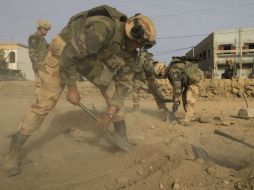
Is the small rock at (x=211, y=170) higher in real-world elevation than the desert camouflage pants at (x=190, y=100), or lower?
lower

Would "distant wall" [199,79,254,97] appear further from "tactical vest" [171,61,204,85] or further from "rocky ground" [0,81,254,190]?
"rocky ground" [0,81,254,190]

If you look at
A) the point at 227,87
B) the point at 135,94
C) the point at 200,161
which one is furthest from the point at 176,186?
the point at 227,87

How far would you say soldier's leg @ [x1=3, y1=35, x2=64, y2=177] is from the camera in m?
3.52

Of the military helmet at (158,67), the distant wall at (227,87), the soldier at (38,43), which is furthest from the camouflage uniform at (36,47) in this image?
the distant wall at (227,87)

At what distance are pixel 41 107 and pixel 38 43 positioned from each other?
10.4 feet

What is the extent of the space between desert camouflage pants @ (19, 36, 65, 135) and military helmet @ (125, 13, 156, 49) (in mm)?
795

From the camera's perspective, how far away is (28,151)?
4074mm

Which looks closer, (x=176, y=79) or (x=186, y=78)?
(x=176, y=79)

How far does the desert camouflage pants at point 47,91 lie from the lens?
3562 millimetres

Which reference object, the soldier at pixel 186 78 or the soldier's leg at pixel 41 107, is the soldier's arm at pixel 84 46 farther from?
the soldier at pixel 186 78

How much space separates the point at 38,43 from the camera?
6.45 meters

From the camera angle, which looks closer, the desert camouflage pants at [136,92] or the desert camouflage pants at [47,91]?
the desert camouflage pants at [47,91]

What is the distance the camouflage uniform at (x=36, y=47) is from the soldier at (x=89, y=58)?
277 centimetres

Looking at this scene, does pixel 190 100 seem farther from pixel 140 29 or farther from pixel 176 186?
pixel 176 186
